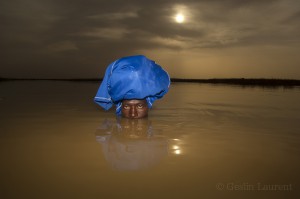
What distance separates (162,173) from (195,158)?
462 mm

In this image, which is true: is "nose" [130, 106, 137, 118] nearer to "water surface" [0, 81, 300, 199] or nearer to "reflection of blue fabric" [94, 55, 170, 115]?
"reflection of blue fabric" [94, 55, 170, 115]

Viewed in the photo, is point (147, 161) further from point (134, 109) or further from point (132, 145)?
point (134, 109)

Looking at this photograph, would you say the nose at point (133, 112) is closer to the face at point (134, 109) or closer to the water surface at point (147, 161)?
the face at point (134, 109)

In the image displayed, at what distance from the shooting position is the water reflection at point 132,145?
2074 millimetres

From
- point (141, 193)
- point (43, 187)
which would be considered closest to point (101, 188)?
point (141, 193)

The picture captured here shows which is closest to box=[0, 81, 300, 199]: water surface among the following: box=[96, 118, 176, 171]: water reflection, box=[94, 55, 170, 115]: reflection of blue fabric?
box=[96, 118, 176, 171]: water reflection

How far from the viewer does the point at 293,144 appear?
2770 millimetres

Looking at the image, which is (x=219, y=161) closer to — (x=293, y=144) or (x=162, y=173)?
(x=162, y=173)

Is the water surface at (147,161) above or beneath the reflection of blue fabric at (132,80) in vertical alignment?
beneath

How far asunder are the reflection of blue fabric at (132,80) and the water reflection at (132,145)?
49cm

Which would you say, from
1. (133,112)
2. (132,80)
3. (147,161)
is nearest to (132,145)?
(147,161)

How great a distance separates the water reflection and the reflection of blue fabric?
49 centimetres

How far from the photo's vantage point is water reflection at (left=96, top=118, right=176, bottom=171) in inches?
81.7

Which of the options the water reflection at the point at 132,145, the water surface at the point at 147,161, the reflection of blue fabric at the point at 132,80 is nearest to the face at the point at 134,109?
the reflection of blue fabric at the point at 132,80
